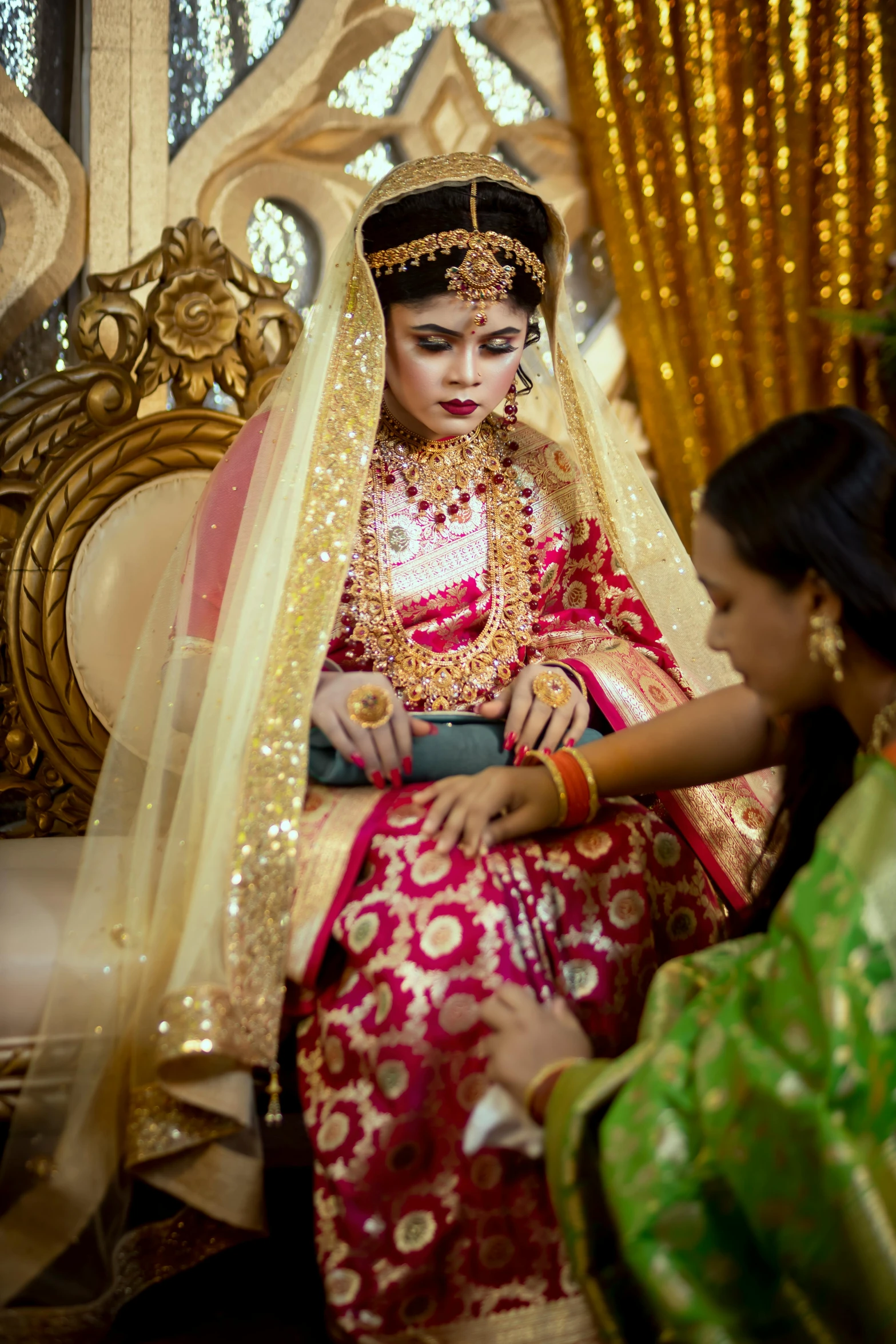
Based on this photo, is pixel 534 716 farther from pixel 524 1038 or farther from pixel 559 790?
pixel 524 1038

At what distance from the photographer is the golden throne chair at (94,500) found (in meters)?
2.11

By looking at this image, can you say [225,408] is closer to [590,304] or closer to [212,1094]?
[590,304]

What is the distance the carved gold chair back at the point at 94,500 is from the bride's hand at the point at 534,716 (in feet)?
3.03

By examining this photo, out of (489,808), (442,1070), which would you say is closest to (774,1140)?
(442,1070)

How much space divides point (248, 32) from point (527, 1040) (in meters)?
2.47

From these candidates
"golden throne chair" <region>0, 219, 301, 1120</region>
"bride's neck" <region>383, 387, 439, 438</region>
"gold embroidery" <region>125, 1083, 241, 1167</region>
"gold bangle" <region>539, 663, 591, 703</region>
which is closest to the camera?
"gold embroidery" <region>125, 1083, 241, 1167</region>

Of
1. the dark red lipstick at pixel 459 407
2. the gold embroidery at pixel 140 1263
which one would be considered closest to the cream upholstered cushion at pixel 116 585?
the dark red lipstick at pixel 459 407

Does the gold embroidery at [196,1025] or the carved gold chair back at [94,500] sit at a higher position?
the carved gold chair back at [94,500]

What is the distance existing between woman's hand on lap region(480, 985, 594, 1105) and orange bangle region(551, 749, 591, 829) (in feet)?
0.88

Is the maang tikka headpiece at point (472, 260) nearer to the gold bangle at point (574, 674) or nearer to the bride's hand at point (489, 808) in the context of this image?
the gold bangle at point (574, 674)

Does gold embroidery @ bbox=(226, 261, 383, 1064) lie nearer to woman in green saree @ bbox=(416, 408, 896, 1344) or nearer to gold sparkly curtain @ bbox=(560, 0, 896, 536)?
woman in green saree @ bbox=(416, 408, 896, 1344)

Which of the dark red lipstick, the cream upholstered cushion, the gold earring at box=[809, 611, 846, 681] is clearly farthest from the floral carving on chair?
the gold earring at box=[809, 611, 846, 681]

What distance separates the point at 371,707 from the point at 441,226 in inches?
28.8

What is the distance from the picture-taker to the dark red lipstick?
5.35 feet
